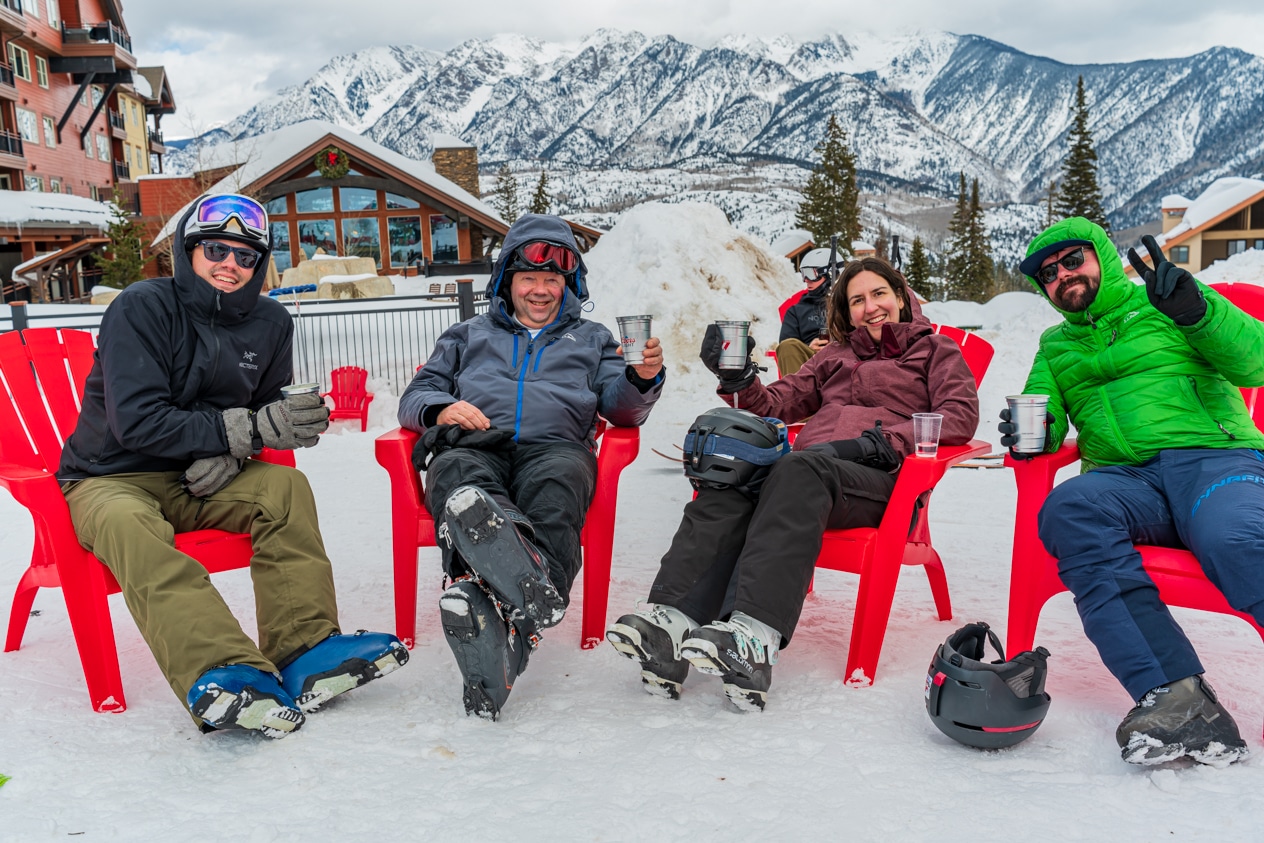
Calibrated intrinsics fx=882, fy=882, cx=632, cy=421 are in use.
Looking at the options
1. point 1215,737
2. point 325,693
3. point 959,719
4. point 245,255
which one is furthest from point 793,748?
point 245,255

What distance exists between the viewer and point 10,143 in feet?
90.5

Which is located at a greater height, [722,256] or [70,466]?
[722,256]

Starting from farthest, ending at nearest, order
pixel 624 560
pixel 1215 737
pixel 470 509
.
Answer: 1. pixel 624 560
2. pixel 470 509
3. pixel 1215 737

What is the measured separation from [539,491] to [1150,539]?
65.8 inches

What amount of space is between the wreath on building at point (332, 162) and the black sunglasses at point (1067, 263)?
23.8 meters

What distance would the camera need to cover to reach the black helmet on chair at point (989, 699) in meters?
2.03

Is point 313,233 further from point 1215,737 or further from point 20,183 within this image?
point 1215,737

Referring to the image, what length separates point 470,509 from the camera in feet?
7.23

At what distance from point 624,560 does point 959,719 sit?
6.37ft

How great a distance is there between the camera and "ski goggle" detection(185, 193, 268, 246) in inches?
105

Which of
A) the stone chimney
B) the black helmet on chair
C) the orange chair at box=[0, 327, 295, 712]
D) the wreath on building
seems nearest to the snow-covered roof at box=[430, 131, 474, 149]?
the stone chimney

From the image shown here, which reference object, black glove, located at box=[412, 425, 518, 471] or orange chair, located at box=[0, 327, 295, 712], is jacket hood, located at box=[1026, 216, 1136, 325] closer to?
black glove, located at box=[412, 425, 518, 471]

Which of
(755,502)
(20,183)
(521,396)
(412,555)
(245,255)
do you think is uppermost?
(20,183)

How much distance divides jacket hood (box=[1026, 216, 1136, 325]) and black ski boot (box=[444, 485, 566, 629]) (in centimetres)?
176
